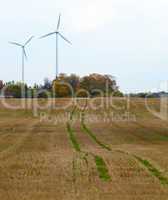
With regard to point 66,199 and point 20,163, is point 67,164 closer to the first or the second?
point 20,163

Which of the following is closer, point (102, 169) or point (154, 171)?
point (154, 171)

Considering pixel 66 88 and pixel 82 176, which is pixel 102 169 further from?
pixel 66 88

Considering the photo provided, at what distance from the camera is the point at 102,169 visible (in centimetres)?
1848

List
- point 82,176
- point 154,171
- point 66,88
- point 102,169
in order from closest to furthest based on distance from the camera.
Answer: point 82,176 < point 154,171 < point 102,169 < point 66,88

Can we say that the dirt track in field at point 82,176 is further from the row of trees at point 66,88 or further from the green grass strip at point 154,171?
the row of trees at point 66,88

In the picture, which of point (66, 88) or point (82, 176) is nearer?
point (82, 176)

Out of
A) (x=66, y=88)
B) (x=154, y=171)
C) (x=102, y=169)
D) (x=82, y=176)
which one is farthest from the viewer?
(x=66, y=88)

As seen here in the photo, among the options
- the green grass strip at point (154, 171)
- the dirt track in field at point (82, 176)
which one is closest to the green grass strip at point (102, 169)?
the dirt track in field at point (82, 176)

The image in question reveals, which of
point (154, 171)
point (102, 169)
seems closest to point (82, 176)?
point (102, 169)

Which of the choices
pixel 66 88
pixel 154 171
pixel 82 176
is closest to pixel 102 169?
pixel 154 171

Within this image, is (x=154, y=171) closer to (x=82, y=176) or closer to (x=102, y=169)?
(x=102, y=169)

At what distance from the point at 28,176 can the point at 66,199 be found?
406 centimetres

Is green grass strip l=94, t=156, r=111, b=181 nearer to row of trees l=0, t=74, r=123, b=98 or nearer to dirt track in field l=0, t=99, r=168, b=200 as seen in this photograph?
dirt track in field l=0, t=99, r=168, b=200

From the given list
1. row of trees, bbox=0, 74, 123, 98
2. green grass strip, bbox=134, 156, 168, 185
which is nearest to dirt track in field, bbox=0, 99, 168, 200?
green grass strip, bbox=134, 156, 168, 185
